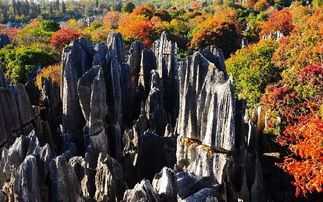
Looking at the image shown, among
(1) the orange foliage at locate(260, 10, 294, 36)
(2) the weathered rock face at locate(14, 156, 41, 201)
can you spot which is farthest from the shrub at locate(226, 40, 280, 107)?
(1) the orange foliage at locate(260, 10, 294, 36)

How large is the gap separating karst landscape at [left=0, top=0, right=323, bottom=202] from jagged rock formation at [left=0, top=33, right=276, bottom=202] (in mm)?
45

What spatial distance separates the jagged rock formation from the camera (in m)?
9.83

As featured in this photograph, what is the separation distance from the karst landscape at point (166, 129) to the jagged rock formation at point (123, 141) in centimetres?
5

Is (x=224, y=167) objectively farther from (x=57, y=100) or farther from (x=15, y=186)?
(x=57, y=100)

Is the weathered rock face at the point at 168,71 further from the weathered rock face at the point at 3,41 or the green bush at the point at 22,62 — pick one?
the weathered rock face at the point at 3,41

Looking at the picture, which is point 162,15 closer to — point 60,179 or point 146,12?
point 146,12

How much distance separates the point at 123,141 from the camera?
1798 centimetres

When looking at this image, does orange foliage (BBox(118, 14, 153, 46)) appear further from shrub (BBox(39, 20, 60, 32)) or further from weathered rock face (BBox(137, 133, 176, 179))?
weathered rock face (BBox(137, 133, 176, 179))

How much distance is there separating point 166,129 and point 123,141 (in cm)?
256

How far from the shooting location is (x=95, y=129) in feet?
51.7

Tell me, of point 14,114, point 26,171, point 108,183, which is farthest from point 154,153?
point 26,171

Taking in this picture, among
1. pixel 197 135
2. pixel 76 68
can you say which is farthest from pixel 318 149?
pixel 76 68

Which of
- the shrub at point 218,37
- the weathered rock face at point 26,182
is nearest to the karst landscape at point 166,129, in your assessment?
the weathered rock face at point 26,182

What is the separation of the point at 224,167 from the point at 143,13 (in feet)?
186
